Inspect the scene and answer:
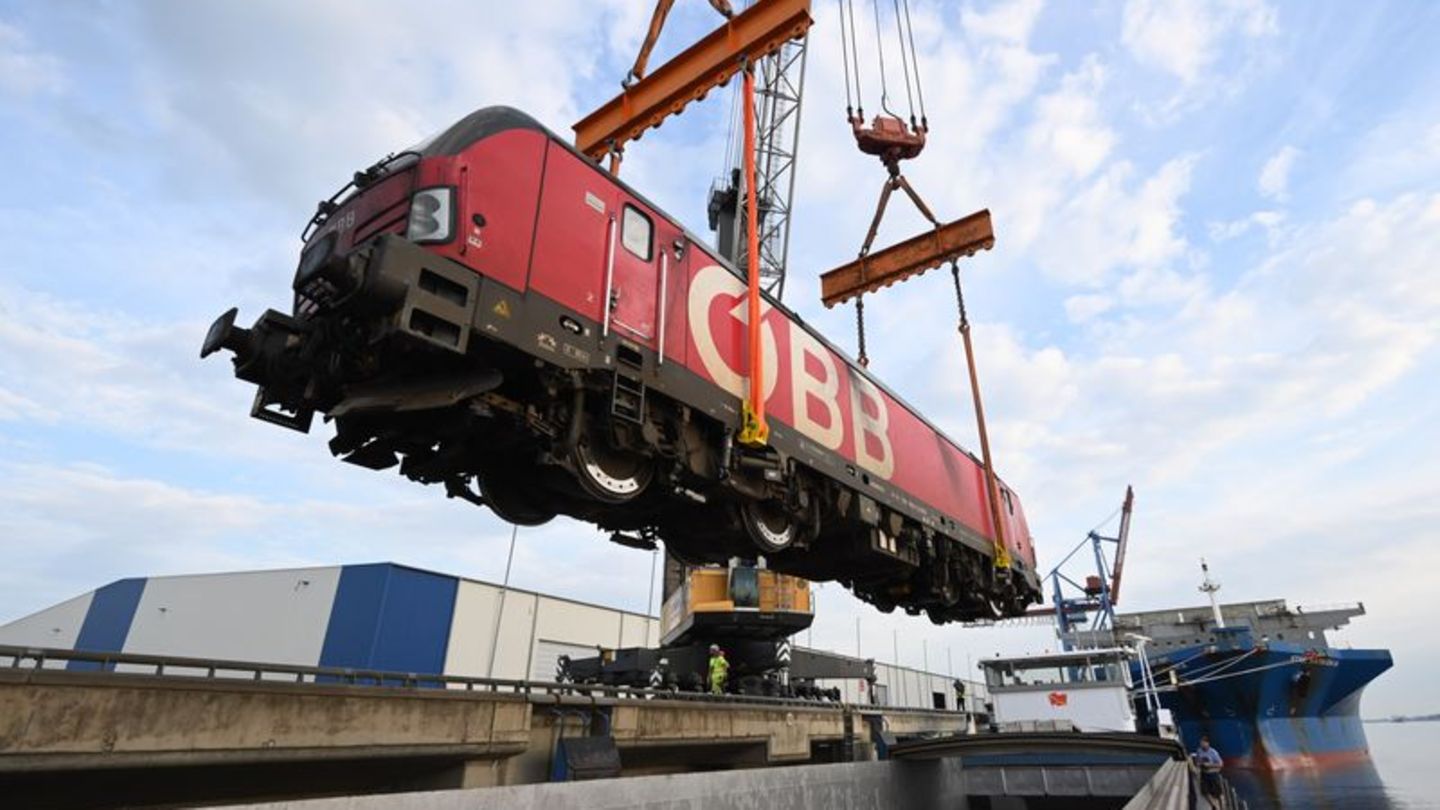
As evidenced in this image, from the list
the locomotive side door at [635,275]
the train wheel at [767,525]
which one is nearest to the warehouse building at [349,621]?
the train wheel at [767,525]

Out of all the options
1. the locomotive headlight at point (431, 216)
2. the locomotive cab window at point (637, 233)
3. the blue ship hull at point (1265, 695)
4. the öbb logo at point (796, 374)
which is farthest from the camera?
the blue ship hull at point (1265, 695)

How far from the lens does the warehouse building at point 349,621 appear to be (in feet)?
77.3

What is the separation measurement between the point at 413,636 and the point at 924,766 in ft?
60.1

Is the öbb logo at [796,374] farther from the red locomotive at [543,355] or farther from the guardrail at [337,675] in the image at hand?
the guardrail at [337,675]

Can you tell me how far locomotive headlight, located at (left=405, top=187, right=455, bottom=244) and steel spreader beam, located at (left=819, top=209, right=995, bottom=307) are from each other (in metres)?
10.9

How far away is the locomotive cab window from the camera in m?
6.78

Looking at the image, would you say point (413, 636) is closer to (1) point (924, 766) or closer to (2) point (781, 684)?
(2) point (781, 684)

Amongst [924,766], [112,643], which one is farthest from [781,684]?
[112,643]

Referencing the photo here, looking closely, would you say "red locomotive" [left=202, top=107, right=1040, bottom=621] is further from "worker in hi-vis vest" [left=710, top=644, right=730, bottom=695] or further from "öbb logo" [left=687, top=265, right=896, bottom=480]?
"worker in hi-vis vest" [left=710, top=644, right=730, bottom=695]

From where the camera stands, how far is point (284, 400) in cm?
621

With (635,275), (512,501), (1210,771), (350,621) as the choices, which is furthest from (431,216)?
(350,621)

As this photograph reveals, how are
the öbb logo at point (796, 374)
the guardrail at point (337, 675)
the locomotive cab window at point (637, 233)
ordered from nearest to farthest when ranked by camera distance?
the guardrail at point (337, 675)
the locomotive cab window at point (637, 233)
the öbb logo at point (796, 374)

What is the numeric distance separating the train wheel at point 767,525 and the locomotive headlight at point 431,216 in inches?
169

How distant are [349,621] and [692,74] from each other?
21.8 m
